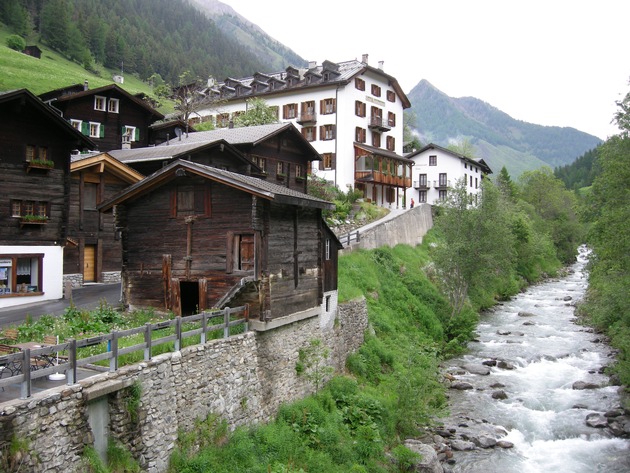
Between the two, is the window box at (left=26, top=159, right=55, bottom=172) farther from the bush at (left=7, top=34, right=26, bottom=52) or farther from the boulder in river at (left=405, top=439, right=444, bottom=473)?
the bush at (left=7, top=34, right=26, bottom=52)

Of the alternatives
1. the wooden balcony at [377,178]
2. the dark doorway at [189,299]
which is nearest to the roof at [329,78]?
the wooden balcony at [377,178]

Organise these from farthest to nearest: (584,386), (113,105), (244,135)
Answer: (113,105) → (244,135) → (584,386)

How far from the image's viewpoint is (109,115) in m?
41.9

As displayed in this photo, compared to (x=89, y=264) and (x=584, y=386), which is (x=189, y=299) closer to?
(x=89, y=264)

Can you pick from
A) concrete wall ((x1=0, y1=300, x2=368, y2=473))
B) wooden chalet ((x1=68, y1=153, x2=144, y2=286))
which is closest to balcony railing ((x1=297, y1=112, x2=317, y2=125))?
wooden chalet ((x1=68, y1=153, x2=144, y2=286))

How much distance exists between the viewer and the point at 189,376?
14234 millimetres

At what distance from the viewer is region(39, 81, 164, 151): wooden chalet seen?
40.4 meters

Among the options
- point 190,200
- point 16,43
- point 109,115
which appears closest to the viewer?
point 190,200

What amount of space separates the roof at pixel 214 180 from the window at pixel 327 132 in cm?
3209

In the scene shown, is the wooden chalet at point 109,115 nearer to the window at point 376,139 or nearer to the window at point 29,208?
the window at point 29,208

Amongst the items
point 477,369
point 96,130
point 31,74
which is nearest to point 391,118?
point 96,130

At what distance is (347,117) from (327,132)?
7.68 feet

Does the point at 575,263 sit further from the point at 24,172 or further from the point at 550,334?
the point at 24,172

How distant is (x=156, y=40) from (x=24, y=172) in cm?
13666
